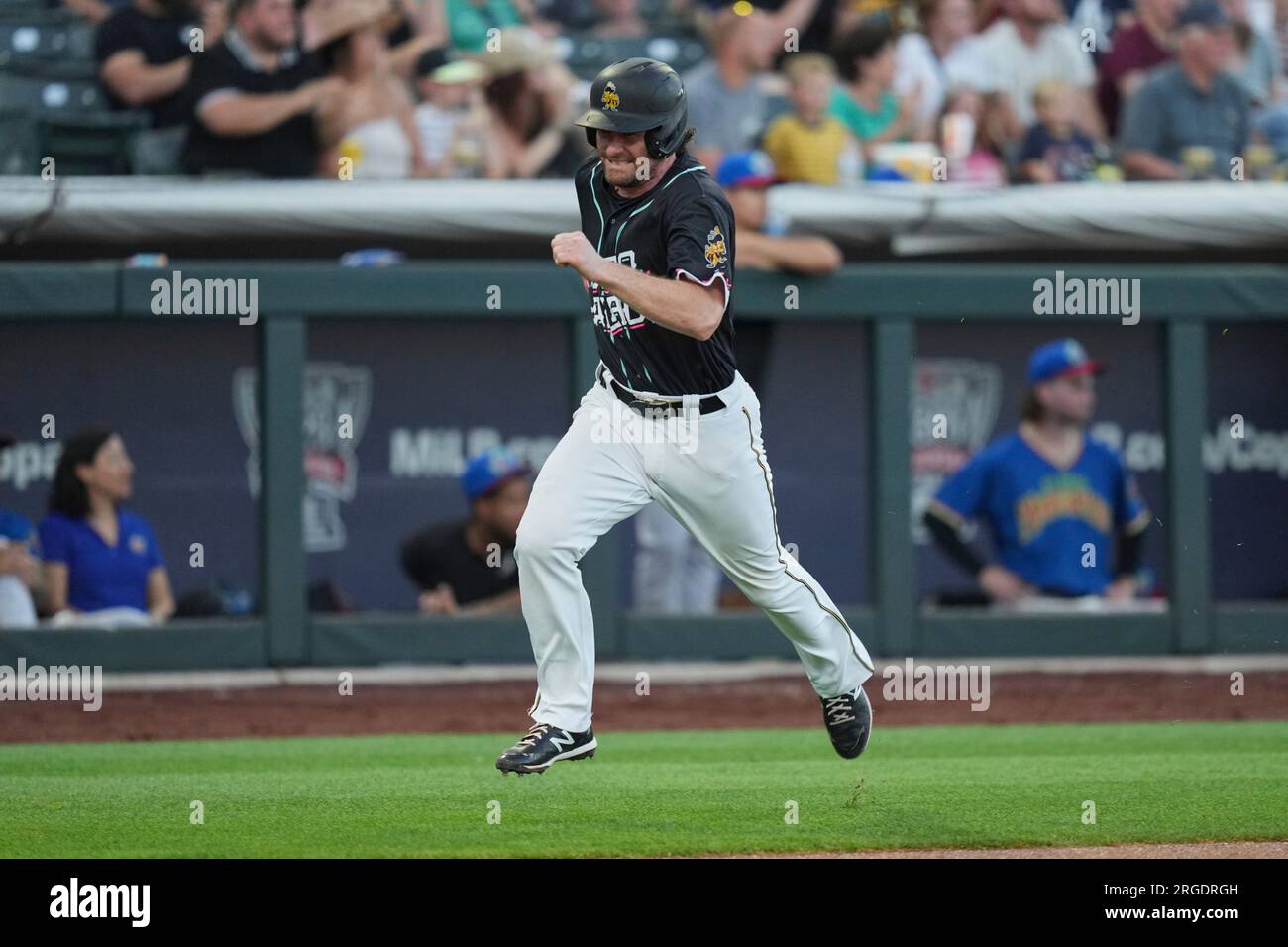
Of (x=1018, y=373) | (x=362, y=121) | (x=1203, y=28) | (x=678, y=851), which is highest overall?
(x=1203, y=28)

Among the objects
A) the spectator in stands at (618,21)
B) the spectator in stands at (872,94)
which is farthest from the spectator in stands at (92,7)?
the spectator in stands at (872,94)

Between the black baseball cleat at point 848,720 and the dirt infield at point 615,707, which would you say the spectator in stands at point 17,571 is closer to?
the dirt infield at point 615,707

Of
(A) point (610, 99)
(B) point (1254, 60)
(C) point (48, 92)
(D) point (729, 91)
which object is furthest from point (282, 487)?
(B) point (1254, 60)

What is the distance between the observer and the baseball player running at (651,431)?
509 centimetres

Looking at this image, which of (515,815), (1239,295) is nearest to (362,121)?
(1239,295)

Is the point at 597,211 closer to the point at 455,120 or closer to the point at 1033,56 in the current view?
the point at 455,120

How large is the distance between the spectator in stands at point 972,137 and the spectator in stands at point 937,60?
73 millimetres

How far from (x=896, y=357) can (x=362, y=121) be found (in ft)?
9.12

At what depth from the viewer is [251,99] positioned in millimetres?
9047

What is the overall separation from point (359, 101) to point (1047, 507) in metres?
3.86

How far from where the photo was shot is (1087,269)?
9.52 meters

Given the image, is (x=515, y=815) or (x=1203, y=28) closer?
(x=515, y=815)

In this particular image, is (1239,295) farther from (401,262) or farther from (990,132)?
(401,262)

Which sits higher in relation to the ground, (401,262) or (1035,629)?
(401,262)
